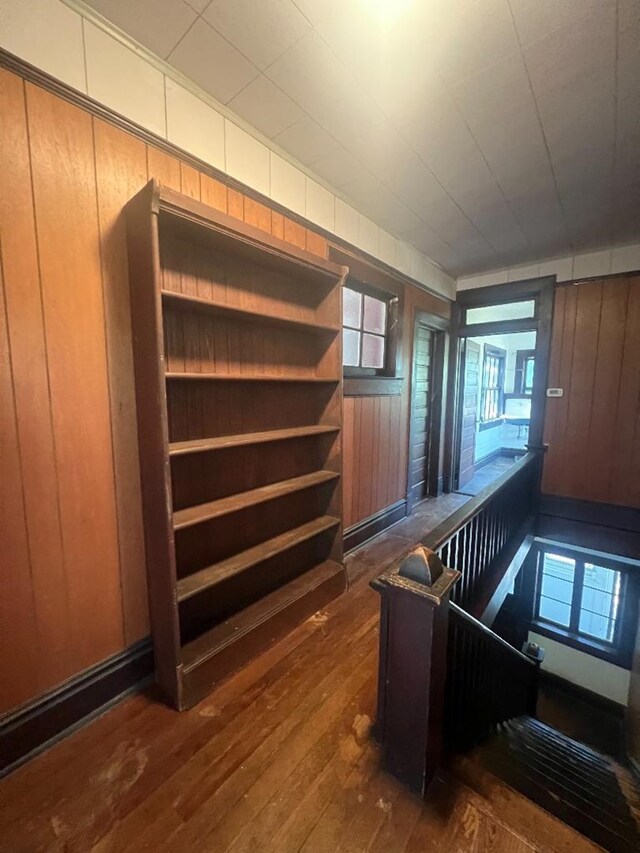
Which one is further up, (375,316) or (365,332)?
(375,316)

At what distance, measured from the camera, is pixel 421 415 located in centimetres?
395

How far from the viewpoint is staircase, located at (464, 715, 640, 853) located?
1108mm

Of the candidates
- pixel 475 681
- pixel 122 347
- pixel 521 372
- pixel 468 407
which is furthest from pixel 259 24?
pixel 521 372

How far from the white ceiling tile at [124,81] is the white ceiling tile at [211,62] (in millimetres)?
133

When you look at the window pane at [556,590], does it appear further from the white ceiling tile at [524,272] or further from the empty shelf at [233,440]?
the empty shelf at [233,440]

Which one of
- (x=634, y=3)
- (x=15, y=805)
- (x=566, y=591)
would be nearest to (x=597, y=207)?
(x=634, y=3)

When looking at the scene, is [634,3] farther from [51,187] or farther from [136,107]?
[51,187]

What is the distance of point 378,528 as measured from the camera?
10.1 ft

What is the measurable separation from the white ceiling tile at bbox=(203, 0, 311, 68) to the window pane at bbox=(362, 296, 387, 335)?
1736mm

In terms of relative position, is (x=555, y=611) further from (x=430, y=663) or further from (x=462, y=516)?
(x=430, y=663)

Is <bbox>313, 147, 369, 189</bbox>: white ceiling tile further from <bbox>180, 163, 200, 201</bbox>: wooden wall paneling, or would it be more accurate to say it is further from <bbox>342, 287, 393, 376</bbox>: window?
<bbox>180, 163, 200, 201</bbox>: wooden wall paneling

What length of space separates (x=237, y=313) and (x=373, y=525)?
2.16 meters

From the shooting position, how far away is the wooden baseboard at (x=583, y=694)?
3.42m

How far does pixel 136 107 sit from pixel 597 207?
121 inches
